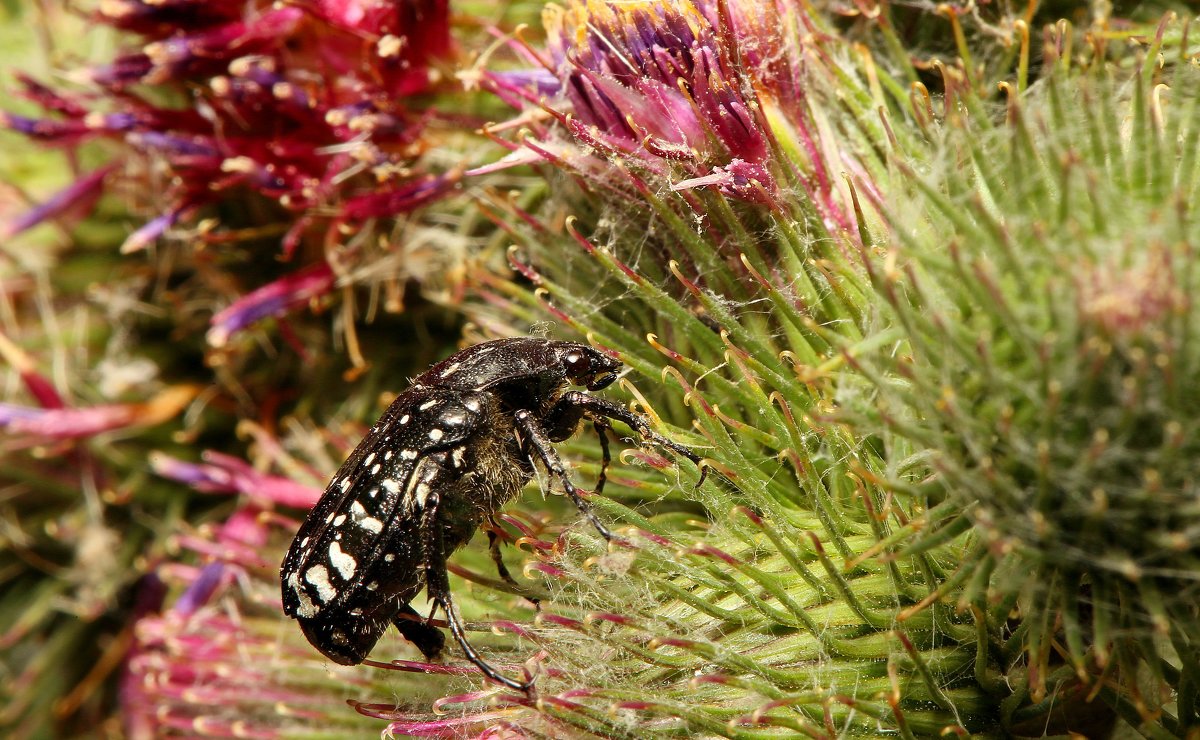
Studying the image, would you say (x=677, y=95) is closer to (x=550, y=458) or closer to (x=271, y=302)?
(x=550, y=458)

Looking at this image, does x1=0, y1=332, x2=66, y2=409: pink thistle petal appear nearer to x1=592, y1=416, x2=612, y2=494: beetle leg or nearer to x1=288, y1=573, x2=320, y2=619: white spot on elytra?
x1=288, y1=573, x2=320, y2=619: white spot on elytra

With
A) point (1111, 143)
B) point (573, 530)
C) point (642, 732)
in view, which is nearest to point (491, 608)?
point (573, 530)

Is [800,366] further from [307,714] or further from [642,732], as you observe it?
[307,714]

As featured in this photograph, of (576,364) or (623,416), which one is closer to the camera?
(623,416)

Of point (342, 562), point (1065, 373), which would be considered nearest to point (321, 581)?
point (342, 562)

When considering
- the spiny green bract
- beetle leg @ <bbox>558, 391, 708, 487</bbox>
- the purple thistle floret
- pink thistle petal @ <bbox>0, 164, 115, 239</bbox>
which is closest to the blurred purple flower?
pink thistle petal @ <bbox>0, 164, 115, 239</bbox>

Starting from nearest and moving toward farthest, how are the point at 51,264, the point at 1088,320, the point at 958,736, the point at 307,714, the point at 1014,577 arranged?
the point at 1088,320 → the point at 1014,577 → the point at 958,736 → the point at 307,714 → the point at 51,264
